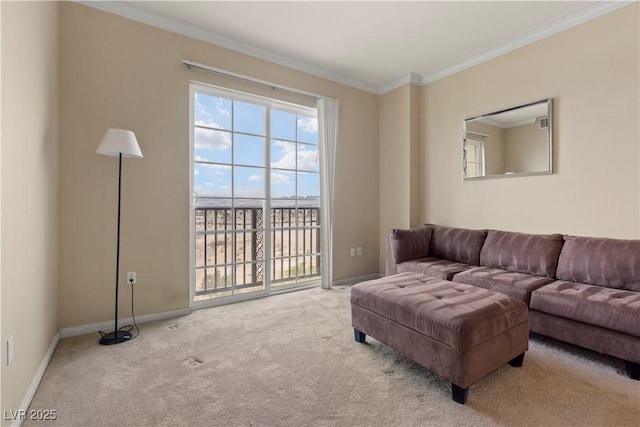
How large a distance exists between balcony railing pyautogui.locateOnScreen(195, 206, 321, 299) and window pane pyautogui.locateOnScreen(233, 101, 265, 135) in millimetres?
913

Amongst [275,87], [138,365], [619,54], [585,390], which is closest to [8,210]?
[138,365]

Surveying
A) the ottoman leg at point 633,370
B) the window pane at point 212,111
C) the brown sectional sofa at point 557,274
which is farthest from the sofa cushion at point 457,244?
the window pane at point 212,111

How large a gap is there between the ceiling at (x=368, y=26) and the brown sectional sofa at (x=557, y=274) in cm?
201

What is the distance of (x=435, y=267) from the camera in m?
3.02

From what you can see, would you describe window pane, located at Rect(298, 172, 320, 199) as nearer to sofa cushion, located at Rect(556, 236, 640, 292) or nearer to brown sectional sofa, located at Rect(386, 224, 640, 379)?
brown sectional sofa, located at Rect(386, 224, 640, 379)

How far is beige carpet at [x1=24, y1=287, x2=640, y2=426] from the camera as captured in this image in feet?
4.99

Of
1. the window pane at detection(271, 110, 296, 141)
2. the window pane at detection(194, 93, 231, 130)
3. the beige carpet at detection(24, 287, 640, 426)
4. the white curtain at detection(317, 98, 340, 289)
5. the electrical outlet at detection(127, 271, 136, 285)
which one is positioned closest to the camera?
the beige carpet at detection(24, 287, 640, 426)

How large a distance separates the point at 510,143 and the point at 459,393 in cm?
270

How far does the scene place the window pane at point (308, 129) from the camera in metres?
3.91

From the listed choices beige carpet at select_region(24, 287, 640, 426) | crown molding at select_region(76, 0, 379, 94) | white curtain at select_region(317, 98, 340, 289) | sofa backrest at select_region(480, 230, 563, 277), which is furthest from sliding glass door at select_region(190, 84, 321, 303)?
sofa backrest at select_region(480, 230, 563, 277)

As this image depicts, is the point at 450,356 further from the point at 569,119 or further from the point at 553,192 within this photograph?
the point at 569,119

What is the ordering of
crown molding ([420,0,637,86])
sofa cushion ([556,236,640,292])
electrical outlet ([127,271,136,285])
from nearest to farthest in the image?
sofa cushion ([556,236,640,292]) < crown molding ([420,0,637,86]) < electrical outlet ([127,271,136,285])

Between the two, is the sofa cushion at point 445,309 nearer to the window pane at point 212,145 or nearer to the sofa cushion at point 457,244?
the sofa cushion at point 457,244

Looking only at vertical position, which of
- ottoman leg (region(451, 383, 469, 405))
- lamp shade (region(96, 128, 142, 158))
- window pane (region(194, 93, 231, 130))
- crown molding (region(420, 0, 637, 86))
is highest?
crown molding (region(420, 0, 637, 86))
